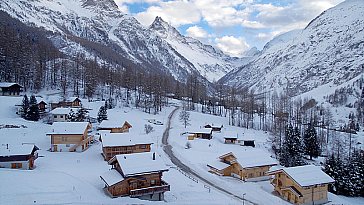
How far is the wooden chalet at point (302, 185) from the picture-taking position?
34875 mm

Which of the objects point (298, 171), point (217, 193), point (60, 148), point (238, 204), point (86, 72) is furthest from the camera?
point (86, 72)

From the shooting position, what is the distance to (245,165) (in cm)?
4153

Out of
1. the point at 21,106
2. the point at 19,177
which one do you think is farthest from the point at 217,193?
the point at 21,106

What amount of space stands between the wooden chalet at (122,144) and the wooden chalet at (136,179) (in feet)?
35.6

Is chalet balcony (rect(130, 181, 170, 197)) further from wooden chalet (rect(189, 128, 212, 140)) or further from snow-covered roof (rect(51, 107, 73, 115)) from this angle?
snow-covered roof (rect(51, 107, 73, 115))

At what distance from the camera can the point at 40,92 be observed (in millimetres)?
81625

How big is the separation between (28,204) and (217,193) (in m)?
17.5

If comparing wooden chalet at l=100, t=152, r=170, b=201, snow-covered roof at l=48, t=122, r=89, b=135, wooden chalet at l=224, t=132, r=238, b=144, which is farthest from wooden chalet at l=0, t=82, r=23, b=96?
wooden chalet at l=100, t=152, r=170, b=201

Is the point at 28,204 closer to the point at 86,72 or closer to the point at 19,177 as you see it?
the point at 19,177

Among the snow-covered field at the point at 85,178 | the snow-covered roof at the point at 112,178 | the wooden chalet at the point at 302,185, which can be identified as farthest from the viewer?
the wooden chalet at the point at 302,185

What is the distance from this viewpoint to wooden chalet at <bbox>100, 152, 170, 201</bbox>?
98.9 feet

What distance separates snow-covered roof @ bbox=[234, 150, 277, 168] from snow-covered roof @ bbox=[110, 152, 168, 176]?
13.4m

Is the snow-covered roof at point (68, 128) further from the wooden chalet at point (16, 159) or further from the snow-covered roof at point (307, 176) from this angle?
the snow-covered roof at point (307, 176)

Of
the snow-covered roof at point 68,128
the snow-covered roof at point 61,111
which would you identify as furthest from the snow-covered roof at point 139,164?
the snow-covered roof at point 61,111
